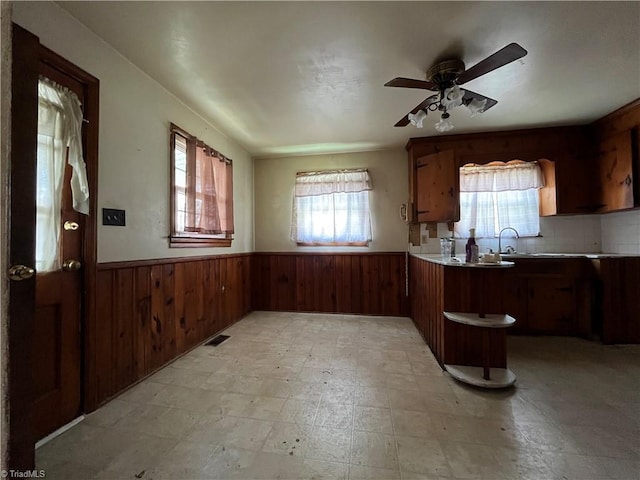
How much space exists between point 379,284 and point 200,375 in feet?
8.43

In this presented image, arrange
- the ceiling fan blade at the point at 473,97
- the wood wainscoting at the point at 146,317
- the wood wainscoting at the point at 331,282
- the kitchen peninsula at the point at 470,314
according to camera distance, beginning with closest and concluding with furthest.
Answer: the wood wainscoting at the point at 146,317 → the ceiling fan blade at the point at 473,97 → the kitchen peninsula at the point at 470,314 → the wood wainscoting at the point at 331,282

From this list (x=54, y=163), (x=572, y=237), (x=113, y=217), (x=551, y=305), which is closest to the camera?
(x=54, y=163)

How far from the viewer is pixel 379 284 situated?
3801mm

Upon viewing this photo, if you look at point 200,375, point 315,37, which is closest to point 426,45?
point 315,37

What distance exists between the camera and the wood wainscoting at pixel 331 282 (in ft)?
12.4

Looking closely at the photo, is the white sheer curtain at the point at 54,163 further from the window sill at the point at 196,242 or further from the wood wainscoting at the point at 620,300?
the wood wainscoting at the point at 620,300

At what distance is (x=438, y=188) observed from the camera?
127 inches

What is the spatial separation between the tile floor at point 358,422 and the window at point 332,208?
6.14ft

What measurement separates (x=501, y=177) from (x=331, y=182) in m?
2.33

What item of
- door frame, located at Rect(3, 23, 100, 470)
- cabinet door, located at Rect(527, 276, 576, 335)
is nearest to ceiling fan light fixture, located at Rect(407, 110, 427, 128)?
door frame, located at Rect(3, 23, 100, 470)

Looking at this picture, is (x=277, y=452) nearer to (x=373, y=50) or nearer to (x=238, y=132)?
(x=373, y=50)

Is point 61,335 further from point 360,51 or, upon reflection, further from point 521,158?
point 521,158

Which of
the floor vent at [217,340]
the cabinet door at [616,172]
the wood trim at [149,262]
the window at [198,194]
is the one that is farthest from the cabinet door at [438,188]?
the floor vent at [217,340]

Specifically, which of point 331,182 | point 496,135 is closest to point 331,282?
point 331,182
